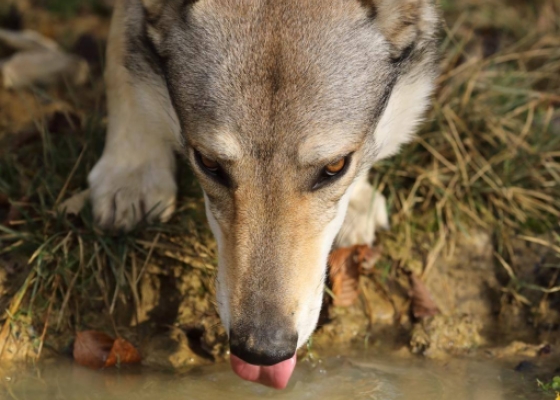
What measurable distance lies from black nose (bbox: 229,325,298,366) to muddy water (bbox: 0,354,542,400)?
0.47 meters

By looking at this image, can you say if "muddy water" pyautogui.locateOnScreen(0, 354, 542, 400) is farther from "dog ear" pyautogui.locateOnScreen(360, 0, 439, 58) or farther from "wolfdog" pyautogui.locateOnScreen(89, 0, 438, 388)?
"dog ear" pyautogui.locateOnScreen(360, 0, 439, 58)

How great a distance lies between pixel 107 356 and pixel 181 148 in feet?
3.00

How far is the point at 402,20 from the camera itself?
11.0ft

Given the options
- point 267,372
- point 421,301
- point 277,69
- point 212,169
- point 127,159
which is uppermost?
point 277,69

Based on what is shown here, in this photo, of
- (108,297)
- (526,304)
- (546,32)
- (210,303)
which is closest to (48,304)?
(108,297)

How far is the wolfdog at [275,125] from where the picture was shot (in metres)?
2.96

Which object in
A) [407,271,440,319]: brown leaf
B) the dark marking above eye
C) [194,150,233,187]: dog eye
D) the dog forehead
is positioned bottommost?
[407,271,440,319]: brown leaf

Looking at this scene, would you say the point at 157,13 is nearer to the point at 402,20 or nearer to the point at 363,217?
the point at 402,20

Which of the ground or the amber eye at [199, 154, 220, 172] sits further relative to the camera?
the ground

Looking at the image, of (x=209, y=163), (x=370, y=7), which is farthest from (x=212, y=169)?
(x=370, y=7)

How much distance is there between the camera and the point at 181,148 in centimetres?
346

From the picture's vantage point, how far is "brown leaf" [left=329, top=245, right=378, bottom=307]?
3933 mm

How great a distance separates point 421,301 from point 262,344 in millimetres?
1338

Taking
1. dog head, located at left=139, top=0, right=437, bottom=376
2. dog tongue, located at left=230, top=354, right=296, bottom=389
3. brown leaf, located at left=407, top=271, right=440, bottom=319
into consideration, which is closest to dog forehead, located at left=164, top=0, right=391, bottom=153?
dog head, located at left=139, top=0, right=437, bottom=376
